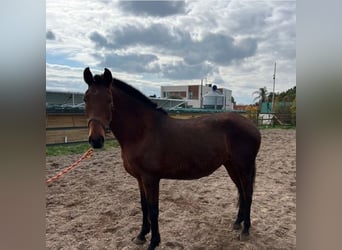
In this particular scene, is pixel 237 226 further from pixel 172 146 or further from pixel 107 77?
pixel 107 77

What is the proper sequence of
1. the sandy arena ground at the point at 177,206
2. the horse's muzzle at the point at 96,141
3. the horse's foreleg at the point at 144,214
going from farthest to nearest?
the horse's foreleg at the point at 144,214, the sandy arena ground at the point at 177,206, the horse's muzzle at the point at 96,141

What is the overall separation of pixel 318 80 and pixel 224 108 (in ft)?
1.97

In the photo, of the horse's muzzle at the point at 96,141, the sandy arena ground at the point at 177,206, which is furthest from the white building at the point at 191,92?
the horse's muzzle at the point at 96,141

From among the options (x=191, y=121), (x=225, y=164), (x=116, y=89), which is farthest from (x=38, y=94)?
(x=225, y=164)

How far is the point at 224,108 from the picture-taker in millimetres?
1104

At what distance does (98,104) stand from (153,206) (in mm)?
468

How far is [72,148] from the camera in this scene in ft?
3.35

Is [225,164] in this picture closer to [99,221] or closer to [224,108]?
[224,108]

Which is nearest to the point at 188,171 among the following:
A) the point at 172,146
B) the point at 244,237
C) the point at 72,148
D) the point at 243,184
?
the point at 172,146

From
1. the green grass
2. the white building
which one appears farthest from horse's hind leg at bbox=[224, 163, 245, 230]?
the green grass

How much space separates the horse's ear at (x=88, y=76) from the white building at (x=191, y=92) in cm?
28

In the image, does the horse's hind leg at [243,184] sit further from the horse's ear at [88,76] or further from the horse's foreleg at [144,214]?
the horse's ear at [88,76]

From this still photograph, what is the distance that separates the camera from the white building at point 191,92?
41.6 inches

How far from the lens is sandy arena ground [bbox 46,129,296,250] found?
1002 mm
